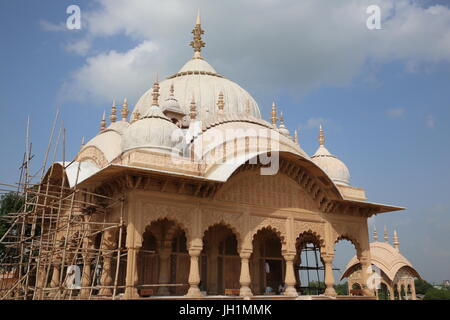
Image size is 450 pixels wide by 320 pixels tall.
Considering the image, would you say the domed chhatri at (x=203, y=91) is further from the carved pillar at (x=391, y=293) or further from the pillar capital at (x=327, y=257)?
the carved pillar at (x=391, y=293)

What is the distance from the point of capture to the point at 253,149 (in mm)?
16234

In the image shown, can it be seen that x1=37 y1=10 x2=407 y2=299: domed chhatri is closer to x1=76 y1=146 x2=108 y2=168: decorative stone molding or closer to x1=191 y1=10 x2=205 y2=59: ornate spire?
x1=76 y1=146 x2=108 y2=168: decorative stone molding

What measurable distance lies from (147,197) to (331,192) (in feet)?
24.3

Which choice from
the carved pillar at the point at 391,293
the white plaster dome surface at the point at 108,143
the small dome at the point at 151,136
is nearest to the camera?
the small dome at the point at 151,136

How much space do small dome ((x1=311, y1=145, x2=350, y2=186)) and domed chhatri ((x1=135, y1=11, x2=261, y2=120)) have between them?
4.50 m

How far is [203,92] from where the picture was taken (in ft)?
71.7

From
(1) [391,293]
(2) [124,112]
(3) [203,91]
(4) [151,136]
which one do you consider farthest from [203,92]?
(1) [391,293]

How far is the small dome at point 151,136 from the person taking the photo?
46.6 ft

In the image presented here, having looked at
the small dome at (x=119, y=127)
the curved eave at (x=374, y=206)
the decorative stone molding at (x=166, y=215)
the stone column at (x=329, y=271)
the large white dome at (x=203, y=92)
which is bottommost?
the stone column at (x=329, y=271)

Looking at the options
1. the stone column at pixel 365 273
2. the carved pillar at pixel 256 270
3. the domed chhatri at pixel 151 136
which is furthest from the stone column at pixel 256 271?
the domed chhatri at pixel 151 136

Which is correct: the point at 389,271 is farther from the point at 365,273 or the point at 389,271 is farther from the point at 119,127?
the point at 119,127

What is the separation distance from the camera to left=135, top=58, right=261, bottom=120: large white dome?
21344mm

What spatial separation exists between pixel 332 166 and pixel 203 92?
7.19 meters
